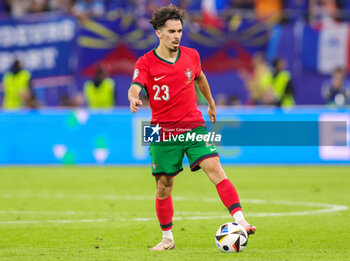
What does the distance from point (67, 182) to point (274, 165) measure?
4867 millimetres

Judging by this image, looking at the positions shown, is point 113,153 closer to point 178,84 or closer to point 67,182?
point 67,182

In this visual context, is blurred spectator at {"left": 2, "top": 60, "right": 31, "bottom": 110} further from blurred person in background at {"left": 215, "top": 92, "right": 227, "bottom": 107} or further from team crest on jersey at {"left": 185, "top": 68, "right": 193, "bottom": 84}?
team crest on jersey at {"left": 185, "top": 68, "right": 193, "bottom": 84}

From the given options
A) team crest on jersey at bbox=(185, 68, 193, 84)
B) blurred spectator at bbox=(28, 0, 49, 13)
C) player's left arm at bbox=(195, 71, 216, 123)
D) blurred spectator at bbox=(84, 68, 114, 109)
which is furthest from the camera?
blurred spectator at bbox=(28, 0, 49, 13)

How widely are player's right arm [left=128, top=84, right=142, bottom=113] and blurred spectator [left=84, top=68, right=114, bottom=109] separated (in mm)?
11717

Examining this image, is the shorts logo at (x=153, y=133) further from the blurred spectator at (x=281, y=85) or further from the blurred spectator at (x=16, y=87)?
the blurred spectator at (x=281, y=85)

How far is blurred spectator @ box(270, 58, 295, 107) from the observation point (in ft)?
60.8

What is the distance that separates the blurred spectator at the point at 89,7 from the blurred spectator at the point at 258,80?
177 inches

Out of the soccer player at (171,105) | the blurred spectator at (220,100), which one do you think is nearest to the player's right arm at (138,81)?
the soccer player at (171,105)

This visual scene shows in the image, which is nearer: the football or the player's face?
the football

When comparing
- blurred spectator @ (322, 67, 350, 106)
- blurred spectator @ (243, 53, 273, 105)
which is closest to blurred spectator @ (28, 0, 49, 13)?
blurred spectator @ (243, 53, 273, 105)

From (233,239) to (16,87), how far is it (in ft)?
42.9

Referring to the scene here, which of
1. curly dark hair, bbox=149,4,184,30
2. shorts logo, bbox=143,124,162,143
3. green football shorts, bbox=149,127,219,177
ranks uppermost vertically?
curly dark hair, bbox=149,4,184,30

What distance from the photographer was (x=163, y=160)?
22.9ft

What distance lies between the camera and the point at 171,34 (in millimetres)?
7000
